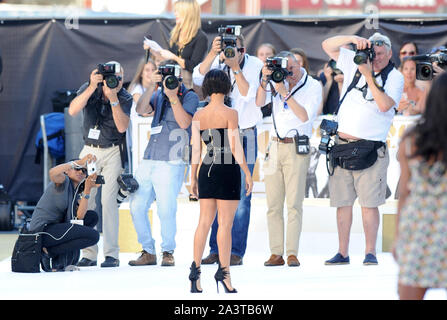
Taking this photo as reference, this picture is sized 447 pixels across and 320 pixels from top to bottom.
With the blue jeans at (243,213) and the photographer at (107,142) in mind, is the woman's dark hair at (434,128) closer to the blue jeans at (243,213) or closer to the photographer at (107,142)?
the blue jeans at (243,213)

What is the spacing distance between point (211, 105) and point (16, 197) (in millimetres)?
4549

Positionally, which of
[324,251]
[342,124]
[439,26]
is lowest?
[324,251]

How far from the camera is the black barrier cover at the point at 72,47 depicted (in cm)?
883

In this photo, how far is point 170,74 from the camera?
6453mm

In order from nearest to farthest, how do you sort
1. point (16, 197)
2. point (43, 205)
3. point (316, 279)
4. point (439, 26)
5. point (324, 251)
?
point (316, 279) → point (43, 205) → point (324, 251) → point (439, 26) → point (16, 197)

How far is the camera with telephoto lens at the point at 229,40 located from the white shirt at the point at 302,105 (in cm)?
46

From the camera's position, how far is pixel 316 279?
590cm

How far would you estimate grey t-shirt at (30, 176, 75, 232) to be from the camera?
6348mm

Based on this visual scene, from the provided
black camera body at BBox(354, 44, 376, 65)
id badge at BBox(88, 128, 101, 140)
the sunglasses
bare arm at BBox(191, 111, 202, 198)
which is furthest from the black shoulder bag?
the sunglasses

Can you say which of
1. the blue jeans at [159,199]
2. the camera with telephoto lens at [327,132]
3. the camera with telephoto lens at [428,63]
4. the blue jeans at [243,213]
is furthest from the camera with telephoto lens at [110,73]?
the camera with telephoto lens at [428,63]

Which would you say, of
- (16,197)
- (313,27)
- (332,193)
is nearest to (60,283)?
(332,193)

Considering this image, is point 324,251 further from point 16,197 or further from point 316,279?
point 16,197

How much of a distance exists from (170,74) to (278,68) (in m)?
0.85
